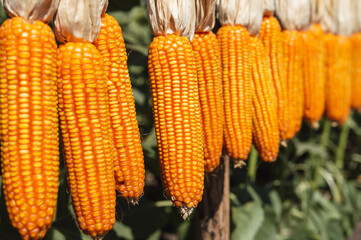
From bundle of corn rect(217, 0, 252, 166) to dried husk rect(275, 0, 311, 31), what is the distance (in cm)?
58

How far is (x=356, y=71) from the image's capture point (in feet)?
12.2

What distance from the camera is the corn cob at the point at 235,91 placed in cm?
197

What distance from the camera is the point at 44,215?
126cm

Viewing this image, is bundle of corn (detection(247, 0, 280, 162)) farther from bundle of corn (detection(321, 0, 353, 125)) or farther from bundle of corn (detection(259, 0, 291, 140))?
bundle of corn (detection(321, 0, 353, 125))

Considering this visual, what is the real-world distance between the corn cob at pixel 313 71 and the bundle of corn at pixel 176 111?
4.45 feet

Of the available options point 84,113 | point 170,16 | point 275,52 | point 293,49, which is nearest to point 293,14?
point 293,49

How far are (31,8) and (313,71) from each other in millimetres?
2172

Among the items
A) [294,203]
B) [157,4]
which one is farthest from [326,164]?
[157,4]

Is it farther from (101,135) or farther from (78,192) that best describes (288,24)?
(78,192)

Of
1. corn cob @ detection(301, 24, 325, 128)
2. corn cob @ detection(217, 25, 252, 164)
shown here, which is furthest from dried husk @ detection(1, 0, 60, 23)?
corn cob @ detection(301, 24, 325, 128)

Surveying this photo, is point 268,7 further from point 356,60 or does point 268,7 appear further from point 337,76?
point 356,60

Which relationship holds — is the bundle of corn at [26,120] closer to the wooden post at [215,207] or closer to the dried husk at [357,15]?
the wooden post at [215,207]

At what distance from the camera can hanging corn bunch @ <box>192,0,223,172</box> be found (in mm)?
1812

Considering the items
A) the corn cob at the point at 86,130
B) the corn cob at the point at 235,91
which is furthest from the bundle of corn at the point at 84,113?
the corn cob at the point at 235,91
